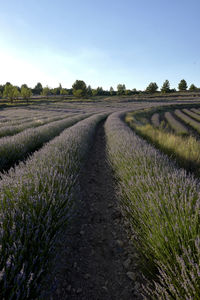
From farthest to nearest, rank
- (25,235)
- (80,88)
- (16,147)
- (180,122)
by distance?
(80,88), (180,122), (16,147), (25,235)

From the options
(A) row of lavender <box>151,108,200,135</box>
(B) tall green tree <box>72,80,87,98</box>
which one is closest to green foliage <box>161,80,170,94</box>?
(B) tall green tree <box>72,80,87,98</box>

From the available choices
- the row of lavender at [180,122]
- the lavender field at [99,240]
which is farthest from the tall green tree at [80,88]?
the lavender field at [99,240]

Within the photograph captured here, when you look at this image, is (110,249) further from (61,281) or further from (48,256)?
(48,256)

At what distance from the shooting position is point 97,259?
78.0 inches

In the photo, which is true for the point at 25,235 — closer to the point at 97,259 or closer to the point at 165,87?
the point at 97,259

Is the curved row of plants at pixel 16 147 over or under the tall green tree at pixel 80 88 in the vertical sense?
under

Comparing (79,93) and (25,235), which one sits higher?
(79,93)

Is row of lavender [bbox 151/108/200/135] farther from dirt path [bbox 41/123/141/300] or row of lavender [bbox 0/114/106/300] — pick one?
row of lavender [bbox 0/114/106/300]

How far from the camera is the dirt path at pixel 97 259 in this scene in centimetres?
162

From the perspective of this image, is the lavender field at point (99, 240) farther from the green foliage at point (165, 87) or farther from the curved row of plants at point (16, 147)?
the green foliage at point (165, 87)

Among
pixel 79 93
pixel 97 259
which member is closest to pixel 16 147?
pixel 97 259

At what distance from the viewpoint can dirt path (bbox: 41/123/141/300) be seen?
5.30ft

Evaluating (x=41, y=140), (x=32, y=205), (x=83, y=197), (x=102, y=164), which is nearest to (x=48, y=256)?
(x=32, y=205)

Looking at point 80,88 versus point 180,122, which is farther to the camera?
point 80,88
